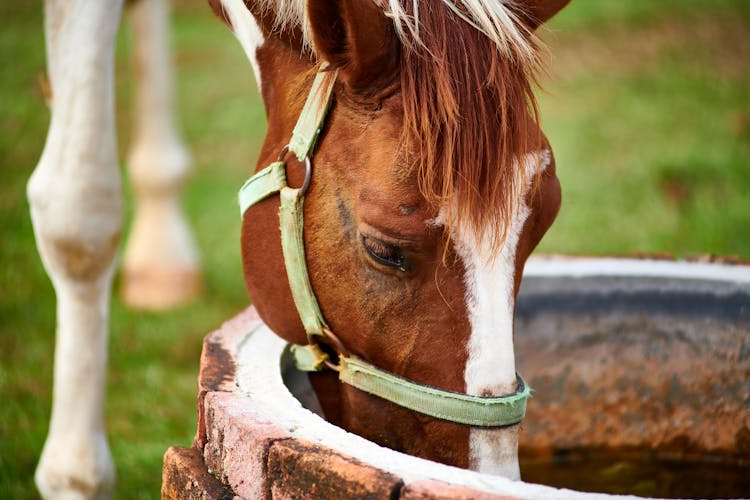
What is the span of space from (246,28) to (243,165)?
4.81m

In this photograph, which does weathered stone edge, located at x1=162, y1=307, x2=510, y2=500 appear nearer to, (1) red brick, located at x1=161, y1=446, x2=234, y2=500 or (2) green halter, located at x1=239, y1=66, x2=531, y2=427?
(1) red brick, located at x1=161, y1=446, x2=234, y2=500

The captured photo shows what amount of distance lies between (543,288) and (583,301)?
0.40 feet

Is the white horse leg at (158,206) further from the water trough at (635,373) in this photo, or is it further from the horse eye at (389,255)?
the horse eye at (389,255)

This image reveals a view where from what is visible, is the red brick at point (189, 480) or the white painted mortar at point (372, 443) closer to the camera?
the white painted mortar at point (372, 443)

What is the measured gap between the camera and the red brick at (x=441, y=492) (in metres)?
1.30

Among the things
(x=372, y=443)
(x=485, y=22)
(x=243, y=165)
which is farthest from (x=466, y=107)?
(x=243, y=165)

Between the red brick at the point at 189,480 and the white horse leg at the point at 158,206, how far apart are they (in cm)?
294

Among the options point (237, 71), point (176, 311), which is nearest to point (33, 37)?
point (237, 71)

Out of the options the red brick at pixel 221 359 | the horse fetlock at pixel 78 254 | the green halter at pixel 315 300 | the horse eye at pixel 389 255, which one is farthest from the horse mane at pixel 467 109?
the horse fetlock at pixel 78 254

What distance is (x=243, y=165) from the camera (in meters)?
6.80

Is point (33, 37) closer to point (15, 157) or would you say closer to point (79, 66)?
point (15, 157)

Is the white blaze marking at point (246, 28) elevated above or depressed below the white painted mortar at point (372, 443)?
above

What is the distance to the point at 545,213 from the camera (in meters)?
1.71

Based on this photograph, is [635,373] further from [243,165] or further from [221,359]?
[243,165]
